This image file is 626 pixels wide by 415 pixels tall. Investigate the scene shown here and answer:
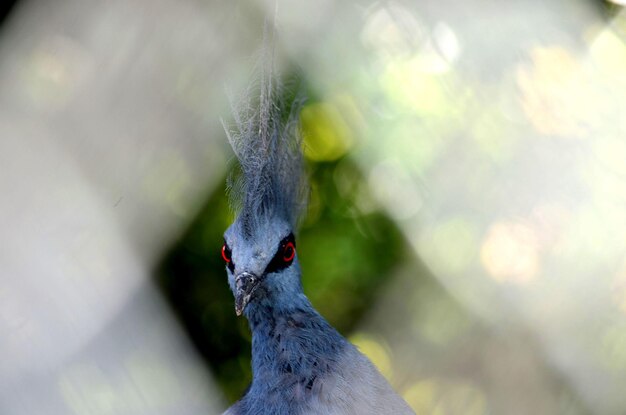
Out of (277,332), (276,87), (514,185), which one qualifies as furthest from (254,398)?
(514,185)

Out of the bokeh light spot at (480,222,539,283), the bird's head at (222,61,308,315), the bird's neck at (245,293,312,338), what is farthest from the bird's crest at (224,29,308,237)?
the bokeh light spot at (480,222,539,283)

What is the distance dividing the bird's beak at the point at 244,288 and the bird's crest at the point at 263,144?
0.09 meters

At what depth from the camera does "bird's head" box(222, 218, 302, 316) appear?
139 cm

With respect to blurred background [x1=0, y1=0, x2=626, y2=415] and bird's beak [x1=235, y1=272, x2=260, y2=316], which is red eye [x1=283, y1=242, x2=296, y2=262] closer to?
bird's beak [x1=235, y1=272, x2=260, y2=316]

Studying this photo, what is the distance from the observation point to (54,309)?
1.55m

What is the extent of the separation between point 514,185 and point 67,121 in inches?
37.9

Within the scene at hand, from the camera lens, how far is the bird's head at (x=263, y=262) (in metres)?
1.39

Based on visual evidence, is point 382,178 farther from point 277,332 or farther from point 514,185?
point 277,332

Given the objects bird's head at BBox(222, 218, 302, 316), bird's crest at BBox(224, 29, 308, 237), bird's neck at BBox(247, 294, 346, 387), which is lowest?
bird's neck at BBox(247, 294, 346, 387)

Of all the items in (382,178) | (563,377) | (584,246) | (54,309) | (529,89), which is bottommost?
(54,309)

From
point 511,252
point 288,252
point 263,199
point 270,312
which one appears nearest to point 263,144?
point 263,199

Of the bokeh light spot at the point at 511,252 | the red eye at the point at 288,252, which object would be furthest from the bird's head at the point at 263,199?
the bokeh light spot at the point at 511,252

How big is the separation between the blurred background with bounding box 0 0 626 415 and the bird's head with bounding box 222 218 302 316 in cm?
27

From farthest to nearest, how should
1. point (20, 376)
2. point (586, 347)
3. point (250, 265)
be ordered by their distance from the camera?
point (586, 347), point (20, 376), point (250, 265)
